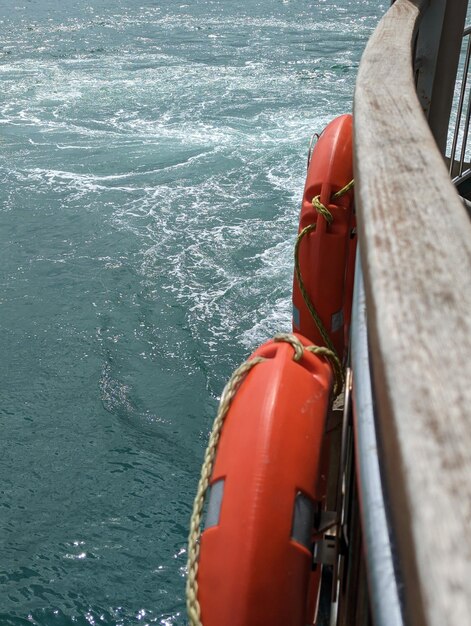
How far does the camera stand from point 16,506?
407cm

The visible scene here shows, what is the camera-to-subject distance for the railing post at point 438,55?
2.35 meters

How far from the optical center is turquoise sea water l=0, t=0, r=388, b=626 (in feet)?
12.4

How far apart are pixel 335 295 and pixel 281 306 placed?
2.88 metres

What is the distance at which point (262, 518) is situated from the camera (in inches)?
59.8

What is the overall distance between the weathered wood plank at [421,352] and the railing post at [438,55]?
5.03 ft

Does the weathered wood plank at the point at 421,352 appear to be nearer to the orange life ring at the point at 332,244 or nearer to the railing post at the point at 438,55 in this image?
the railing post at the point at 438,55

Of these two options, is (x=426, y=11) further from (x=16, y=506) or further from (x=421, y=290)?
(x=16, y=506)

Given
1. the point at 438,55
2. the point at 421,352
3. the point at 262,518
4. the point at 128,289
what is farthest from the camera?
the point at 128,289

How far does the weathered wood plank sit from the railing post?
1.53m

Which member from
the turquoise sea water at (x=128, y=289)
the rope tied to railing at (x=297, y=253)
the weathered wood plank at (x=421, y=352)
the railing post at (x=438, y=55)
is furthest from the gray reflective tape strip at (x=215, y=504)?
the turquoise sea water at (x=128, y=289)

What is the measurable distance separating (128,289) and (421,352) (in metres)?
5.59

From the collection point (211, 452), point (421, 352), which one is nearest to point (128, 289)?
point (211, 452)

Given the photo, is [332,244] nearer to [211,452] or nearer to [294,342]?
[294,342]

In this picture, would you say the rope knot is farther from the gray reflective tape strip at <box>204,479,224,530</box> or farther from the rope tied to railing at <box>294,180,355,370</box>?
the rope tied to railing at <box>294,180,355,370</box>
